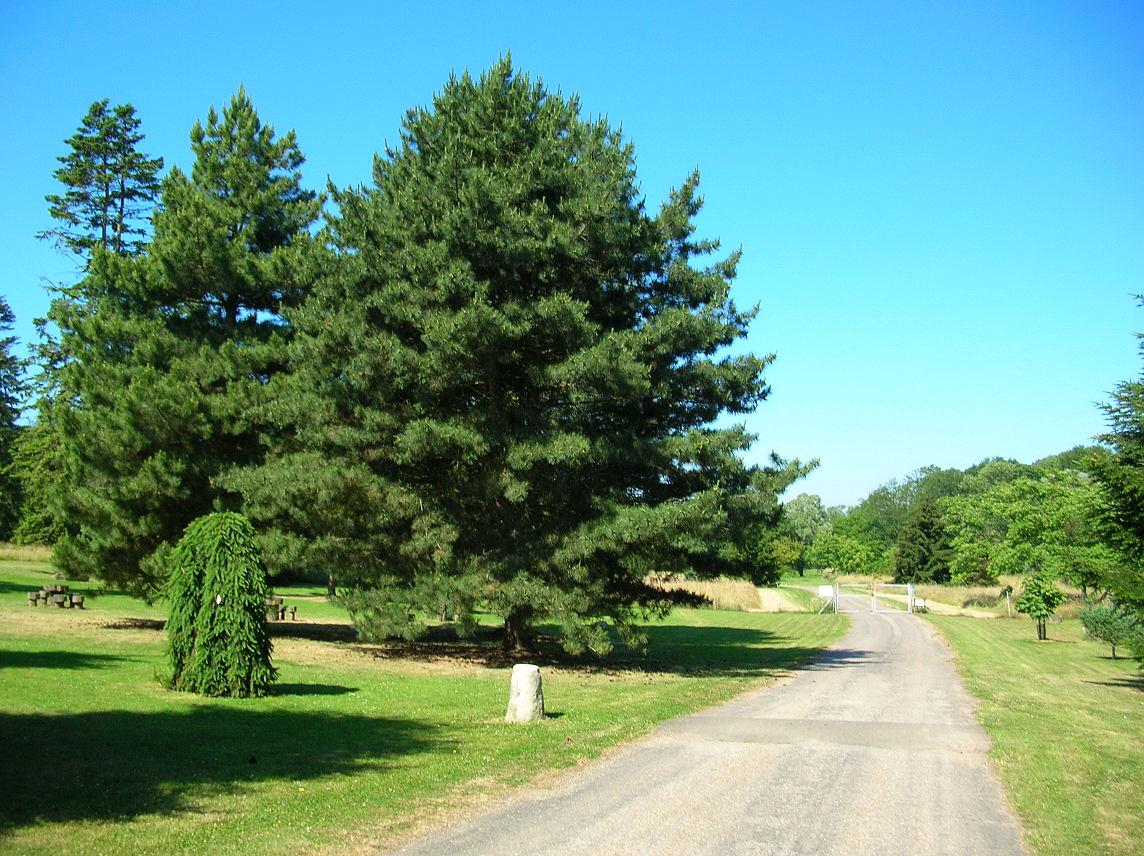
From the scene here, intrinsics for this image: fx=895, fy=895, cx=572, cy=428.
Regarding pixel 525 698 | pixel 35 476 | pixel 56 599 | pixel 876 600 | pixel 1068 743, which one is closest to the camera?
pixel 1068 743

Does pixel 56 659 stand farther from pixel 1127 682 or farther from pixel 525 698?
pixel 1127 682

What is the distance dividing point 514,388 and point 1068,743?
12561 mm

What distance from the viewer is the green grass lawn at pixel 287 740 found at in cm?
673

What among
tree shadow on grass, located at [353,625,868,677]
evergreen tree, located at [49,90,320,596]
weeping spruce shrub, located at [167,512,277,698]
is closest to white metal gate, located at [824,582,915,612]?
tree shadow on grass, located at [353,625,868,677]

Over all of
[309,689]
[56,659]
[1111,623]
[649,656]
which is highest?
[1111,623]

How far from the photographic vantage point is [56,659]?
16234mm

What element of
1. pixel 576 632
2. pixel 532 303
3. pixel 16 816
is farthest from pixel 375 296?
pixel 16 816

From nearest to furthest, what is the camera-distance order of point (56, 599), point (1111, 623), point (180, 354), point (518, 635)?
point (518, 635)
point (180, 354)
point (1111, 623)
point (56, 599)

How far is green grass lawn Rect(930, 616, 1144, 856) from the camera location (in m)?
7.37

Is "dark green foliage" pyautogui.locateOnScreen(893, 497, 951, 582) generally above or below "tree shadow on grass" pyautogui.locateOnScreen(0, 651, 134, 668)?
above

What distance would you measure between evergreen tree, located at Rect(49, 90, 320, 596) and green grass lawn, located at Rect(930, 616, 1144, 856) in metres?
17.7

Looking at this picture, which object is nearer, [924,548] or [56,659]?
[56,659]

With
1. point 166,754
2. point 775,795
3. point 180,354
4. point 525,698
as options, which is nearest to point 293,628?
point 180,354

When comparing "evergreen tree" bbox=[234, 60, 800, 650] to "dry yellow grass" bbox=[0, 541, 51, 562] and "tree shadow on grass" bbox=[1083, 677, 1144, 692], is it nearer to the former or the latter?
"tree shadow on grass" bbox=[1083, 677, 1144, 692]
